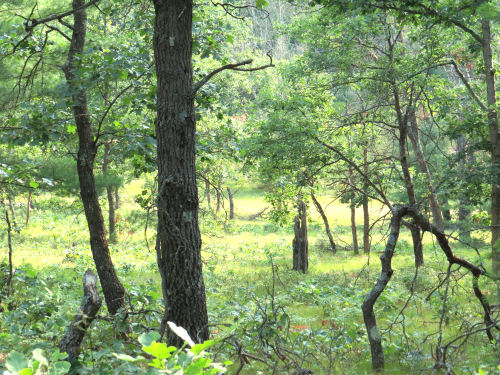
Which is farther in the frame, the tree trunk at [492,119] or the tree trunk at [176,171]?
the tree trunk at [492,119]

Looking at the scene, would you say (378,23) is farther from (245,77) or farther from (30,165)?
(245,77)

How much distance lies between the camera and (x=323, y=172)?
13.7 metres

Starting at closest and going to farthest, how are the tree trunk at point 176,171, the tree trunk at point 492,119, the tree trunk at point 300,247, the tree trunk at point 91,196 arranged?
1. the tree trunk at point 176,171
2. the tree trunk at point 91,196
3. the tree trunk at point 492,119
4. the tree trunk at point 300,247

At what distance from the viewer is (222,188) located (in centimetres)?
1289

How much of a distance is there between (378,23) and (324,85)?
202 centimetres

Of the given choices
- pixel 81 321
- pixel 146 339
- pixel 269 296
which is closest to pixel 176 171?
pixel 81 321

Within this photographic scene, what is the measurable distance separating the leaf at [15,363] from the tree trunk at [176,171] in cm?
234

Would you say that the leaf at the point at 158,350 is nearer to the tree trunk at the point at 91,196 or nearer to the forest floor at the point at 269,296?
the forest floor at the point at 269,296

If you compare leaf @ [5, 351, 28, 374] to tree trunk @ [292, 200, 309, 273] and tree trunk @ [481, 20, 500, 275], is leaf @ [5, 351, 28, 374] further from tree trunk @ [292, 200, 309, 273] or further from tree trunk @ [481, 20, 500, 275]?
tree trunk @ [292, 200, 309, 273]

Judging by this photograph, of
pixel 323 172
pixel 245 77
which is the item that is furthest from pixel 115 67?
pixel 245 77

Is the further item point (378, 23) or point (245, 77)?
point (245, 77)

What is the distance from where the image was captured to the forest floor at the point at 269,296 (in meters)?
4.48

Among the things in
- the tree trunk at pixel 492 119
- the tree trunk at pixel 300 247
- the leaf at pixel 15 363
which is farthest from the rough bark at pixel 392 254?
the tree trunk at pixel 300 247

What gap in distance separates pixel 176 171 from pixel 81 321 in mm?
1422
